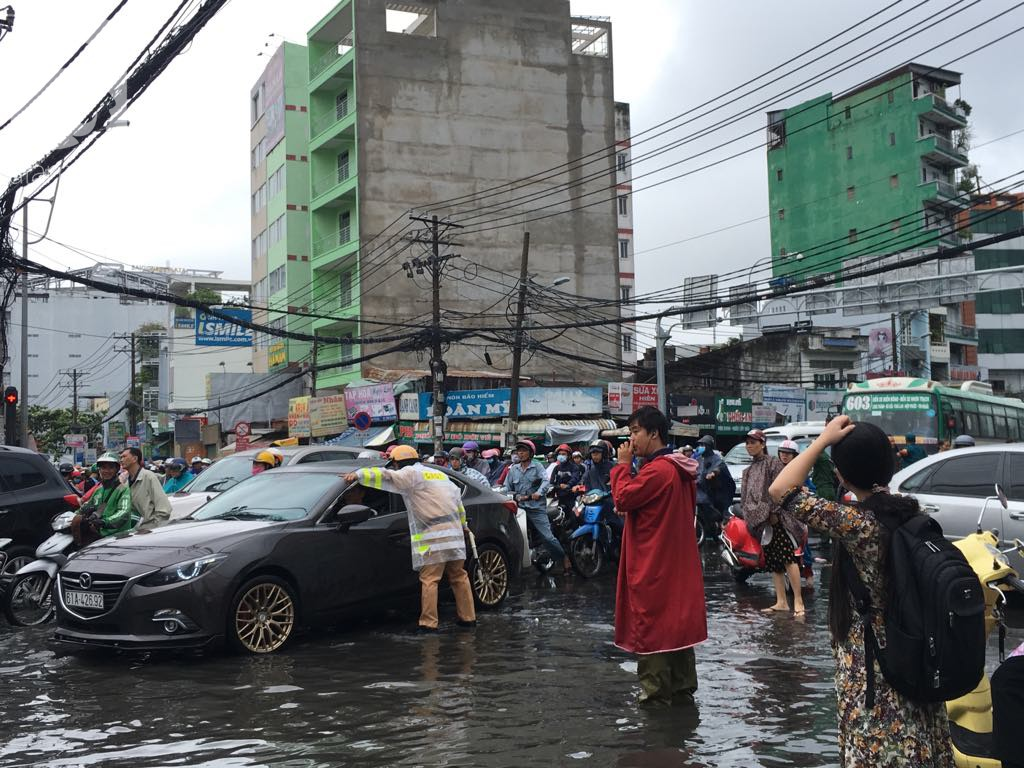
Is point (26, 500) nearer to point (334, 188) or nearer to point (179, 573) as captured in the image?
point (179, 573)

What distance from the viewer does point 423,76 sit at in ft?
164

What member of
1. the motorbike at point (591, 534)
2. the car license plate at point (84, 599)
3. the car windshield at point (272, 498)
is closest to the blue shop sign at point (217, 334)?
the motorbike at point (591, 534)

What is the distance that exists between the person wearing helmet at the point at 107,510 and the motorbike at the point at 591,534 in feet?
18.1

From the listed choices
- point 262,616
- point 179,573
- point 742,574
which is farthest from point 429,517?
point 742,574

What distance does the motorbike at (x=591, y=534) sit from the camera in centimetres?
1358

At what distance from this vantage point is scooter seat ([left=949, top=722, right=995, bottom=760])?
14.2 ft

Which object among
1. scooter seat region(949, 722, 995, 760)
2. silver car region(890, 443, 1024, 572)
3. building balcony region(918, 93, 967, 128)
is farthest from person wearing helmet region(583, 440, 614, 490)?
building balcony region(918, 93, 967, 128)

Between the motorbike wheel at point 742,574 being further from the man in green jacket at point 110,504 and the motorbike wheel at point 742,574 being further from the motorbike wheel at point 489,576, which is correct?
the man in green jacket at point 110,504

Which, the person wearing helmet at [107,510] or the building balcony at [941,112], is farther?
the building balcony at [941,112]

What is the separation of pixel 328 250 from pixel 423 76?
9.39 metres

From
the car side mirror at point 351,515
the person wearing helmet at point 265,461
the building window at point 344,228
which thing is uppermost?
the building window at point 344,228

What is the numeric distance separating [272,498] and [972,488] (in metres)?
6.79

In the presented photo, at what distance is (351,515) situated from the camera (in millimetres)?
9055

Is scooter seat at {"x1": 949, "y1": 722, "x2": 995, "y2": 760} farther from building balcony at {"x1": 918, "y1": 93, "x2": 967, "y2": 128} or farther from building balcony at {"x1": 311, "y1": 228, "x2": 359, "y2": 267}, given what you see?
building balcony at {"x1": 918, "y1": 93, "x2": 967, "y2": 128}
